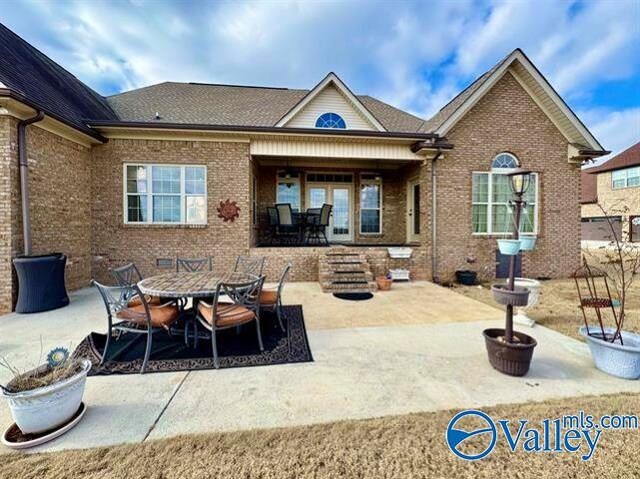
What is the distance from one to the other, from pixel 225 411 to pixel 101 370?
1.71m

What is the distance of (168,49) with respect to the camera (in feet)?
33.6

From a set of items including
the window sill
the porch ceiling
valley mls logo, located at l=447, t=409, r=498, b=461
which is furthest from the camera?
the porch ceiling

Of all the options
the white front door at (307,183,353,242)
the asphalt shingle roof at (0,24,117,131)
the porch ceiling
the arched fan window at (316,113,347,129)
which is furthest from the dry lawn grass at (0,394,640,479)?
the arched fan window at (316,113,347,129)

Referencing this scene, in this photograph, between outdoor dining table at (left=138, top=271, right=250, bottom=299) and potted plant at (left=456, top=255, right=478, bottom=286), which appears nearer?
outdoor dining table at (left=138, top=271, right=250, bottom=299)

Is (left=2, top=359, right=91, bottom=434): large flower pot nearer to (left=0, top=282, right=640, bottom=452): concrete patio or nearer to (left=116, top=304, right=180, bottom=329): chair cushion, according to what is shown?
(left=0, top=282, right=640, bottom=452): concrete patio

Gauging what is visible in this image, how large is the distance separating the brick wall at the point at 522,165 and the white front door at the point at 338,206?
138 inches

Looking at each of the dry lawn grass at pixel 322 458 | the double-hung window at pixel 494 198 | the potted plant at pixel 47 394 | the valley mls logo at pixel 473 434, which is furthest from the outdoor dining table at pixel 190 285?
the double-hung window at pixel 494 198

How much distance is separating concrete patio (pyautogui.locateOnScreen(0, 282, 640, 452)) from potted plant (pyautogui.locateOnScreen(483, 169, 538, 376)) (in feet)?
0.45

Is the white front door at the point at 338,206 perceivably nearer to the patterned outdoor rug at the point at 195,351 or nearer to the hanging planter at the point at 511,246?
the patterned outdoor rug at the point at 195,351

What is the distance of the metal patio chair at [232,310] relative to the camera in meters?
3.28

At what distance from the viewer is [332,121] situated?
9719 millimetres

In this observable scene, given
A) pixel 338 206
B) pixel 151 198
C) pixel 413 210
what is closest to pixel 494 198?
pixel 413 210

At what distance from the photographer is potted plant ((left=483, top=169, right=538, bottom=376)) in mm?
2902

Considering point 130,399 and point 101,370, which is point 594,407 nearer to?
point 130,399
